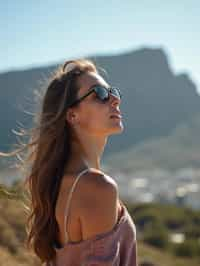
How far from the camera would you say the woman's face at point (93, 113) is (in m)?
2.57

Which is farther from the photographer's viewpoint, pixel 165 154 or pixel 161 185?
pixel 165 154

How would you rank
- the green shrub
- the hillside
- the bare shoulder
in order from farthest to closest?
the green shrub < the hillside < the bare shoulder

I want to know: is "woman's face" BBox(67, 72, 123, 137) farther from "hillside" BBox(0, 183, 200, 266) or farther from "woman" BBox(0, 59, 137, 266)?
"hillside" BBox(0, 183, 200, 266)

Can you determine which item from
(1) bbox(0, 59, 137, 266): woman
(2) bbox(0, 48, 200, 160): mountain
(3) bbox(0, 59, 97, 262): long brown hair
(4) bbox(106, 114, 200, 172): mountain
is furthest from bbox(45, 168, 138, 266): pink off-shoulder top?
(2) bbox(0, 48, 200, 160): mountain

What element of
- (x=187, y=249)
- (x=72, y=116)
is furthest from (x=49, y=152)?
(x=187, y=249)

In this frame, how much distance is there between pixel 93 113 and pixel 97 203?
19.7 inches

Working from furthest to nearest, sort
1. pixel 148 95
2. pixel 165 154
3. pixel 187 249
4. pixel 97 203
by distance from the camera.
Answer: pixel 148 95 < pixel 165 154 < pixel 187 249 < pixel 97 203

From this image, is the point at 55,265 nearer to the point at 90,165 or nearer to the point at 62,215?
the point at 62,215

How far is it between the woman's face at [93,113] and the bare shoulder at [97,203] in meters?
0.33

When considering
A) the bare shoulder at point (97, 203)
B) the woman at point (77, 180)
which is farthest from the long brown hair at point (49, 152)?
the bare shoulder at point (97, 203)

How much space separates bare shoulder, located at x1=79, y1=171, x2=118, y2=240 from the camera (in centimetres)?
224

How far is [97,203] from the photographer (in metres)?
2.25

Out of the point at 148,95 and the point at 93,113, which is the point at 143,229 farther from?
the point at 148,95

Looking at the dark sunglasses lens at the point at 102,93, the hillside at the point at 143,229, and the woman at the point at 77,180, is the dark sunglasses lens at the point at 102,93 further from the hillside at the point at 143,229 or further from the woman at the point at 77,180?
the hillside at the point at 143,229
